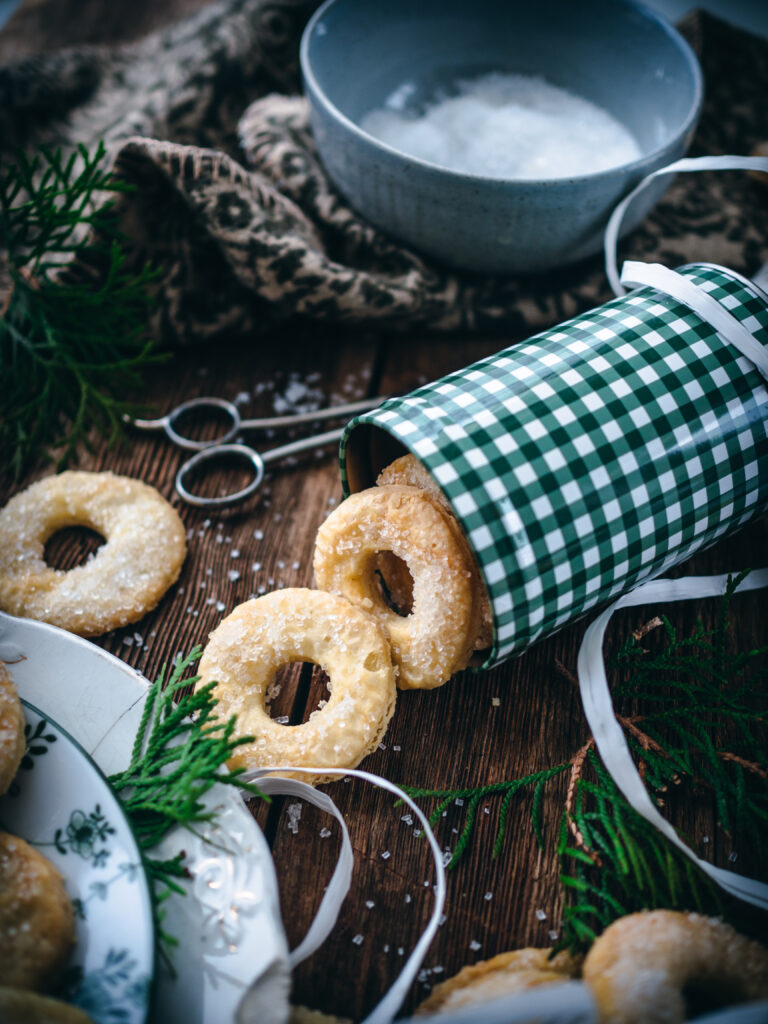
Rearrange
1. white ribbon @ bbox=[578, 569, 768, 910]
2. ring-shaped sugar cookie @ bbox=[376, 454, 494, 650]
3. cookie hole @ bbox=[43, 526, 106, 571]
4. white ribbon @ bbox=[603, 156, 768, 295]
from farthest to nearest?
cookie hole @ bbox=[43, 526, 106, 571] < white ribbon @ bbox=[603, 156, 768, 295] < ring-shaped sugar cookie @ bbox=[376, 454, 494, 650] < white ribbon @ bbox=[578, 569, 768, 910]

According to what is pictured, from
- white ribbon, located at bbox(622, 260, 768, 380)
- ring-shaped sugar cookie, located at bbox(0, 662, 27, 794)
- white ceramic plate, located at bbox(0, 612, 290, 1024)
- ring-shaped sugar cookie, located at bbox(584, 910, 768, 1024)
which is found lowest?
ring-shaped sugar cookie, located at bbox(584, 910, 768, 1024)

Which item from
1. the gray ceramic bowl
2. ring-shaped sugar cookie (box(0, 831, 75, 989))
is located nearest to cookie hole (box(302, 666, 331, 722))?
ring-shaped sugar cookie (box(0, 831, 75, 989))

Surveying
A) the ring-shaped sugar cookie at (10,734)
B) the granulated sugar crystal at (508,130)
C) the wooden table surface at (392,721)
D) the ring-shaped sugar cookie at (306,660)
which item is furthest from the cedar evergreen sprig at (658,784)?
the granulated sugar crystal at (508,130)

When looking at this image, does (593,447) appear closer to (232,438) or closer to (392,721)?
(392,721)

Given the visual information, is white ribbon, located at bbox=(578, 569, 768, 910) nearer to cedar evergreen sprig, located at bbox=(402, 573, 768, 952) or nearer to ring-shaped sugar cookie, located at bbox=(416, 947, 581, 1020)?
cedar evergreen sprig, located at bbox=(402, 573, 768, 952)

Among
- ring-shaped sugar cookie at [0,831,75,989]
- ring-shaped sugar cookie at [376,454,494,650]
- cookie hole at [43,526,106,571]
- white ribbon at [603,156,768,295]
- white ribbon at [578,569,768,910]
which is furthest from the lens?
cookie hole at [43,526,106,571]

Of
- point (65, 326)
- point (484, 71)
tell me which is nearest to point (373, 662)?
point (65, 326)

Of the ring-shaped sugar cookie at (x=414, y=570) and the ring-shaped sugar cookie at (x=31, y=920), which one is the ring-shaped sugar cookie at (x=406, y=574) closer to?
the ring-shaped sugar cookie at (x=414, y=570)

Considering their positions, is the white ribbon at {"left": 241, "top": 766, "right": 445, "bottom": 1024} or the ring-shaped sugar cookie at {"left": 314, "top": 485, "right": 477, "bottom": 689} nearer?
the white ribbon at {"left": 241, "top": 766, "right": 445, "bottom": 1024}
